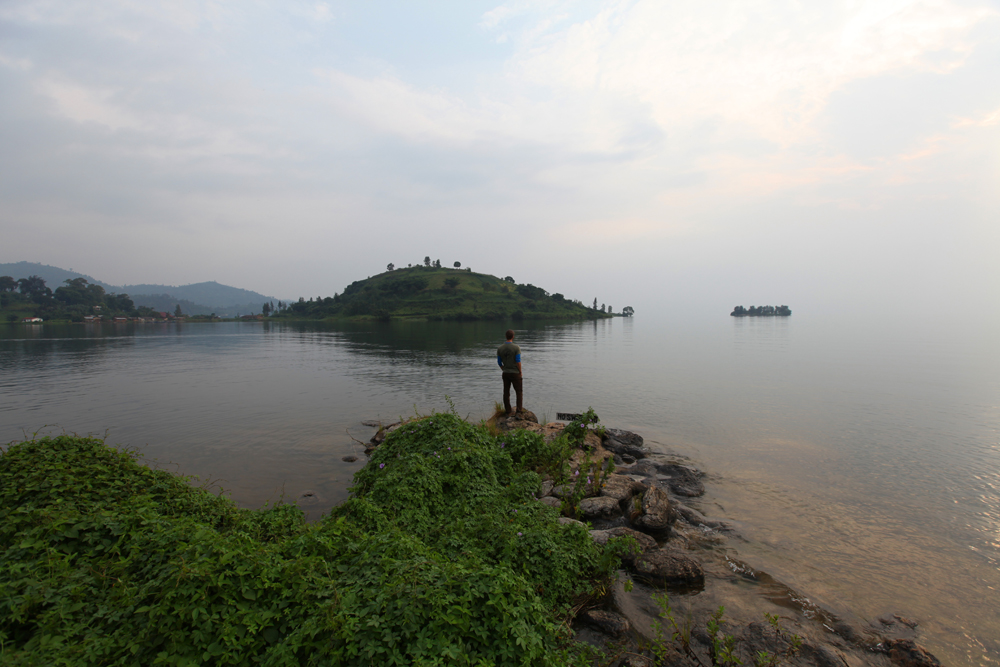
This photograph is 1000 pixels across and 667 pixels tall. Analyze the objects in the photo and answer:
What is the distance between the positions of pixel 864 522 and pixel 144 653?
13.3 m

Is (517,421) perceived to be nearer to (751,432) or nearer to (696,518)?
(696,518)

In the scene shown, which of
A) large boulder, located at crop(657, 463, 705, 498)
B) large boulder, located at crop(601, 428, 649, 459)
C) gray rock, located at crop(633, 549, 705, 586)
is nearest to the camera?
gray rock, located at crop(633, 549, 705, 586)

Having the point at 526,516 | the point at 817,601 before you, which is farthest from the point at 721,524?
the point at 526,516

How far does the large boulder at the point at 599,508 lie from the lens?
31.7 feet

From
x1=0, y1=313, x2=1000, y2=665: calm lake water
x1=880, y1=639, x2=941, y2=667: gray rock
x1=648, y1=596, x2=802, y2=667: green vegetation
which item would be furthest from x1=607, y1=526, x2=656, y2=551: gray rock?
x1=880, y1=639, x2=941, y2=667: gray rock

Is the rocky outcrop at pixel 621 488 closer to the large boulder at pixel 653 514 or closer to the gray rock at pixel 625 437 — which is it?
the large boulder at pixel 653 514

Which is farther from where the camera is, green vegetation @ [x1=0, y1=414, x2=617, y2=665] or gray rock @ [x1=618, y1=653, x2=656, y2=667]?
gray rock @ [x1=618, y1=653, x2=656, y2=667]

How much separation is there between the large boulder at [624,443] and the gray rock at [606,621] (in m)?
8.83

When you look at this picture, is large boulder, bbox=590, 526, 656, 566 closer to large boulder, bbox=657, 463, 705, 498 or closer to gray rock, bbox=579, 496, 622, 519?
gray rock, bbox=579, 496, 622, 519

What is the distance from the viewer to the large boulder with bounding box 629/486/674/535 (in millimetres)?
9320

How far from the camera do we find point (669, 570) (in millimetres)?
7809

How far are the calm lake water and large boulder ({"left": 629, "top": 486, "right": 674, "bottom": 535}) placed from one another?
1.38m

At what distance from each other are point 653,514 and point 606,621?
136 inches

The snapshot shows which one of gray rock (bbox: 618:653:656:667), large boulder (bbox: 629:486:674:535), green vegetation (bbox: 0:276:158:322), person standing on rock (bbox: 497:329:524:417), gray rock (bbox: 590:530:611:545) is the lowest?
gray rock (bbox: 618:653:656:667)
